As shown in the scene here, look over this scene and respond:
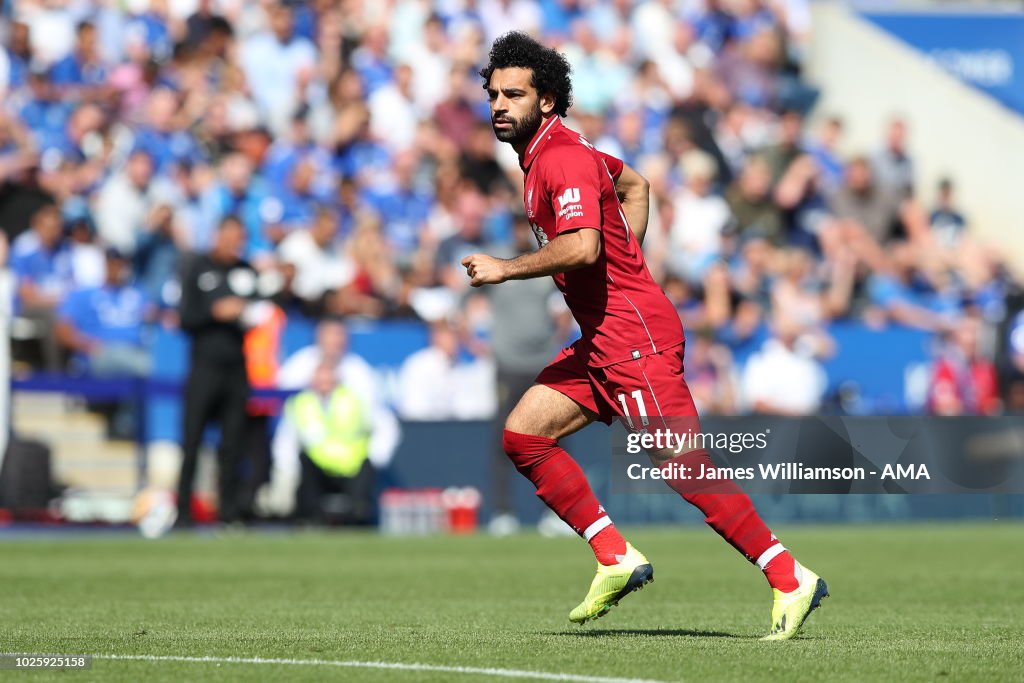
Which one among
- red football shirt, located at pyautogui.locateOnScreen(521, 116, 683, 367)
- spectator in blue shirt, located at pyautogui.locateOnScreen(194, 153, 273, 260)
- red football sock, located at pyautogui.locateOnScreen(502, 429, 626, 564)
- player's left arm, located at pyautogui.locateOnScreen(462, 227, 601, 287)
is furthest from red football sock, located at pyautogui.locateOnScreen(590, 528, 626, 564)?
spectator in blue shirt, located at pyautogui.locateOnScreen(194, 153, 273, 260)

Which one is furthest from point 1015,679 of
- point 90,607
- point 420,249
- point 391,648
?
point 420,249

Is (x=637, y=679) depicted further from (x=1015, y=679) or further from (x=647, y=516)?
(x=647, y=516)

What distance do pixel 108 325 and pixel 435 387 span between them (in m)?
3.11

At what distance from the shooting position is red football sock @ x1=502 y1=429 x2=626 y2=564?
7312mm

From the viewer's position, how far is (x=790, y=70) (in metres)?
23.5

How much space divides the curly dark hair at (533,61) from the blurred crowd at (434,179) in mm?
9274

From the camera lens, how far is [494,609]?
8648mm

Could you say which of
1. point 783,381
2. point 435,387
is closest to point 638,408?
point 435,387

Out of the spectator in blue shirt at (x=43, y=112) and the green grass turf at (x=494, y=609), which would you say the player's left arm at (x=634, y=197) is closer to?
the green grass turf at (x=494, y=609)

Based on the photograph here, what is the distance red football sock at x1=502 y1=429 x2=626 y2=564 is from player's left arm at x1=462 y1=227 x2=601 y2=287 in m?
0.85

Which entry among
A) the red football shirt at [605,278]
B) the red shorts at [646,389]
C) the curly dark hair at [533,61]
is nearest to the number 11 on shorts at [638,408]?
the red shorts at [646,389]

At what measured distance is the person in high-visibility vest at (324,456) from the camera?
53.6 feet

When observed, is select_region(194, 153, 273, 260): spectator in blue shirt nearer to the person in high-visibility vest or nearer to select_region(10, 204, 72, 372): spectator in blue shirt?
select_region(10, 204, 72, 372): spectator in blue shirt

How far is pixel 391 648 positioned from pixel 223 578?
13.7ft
